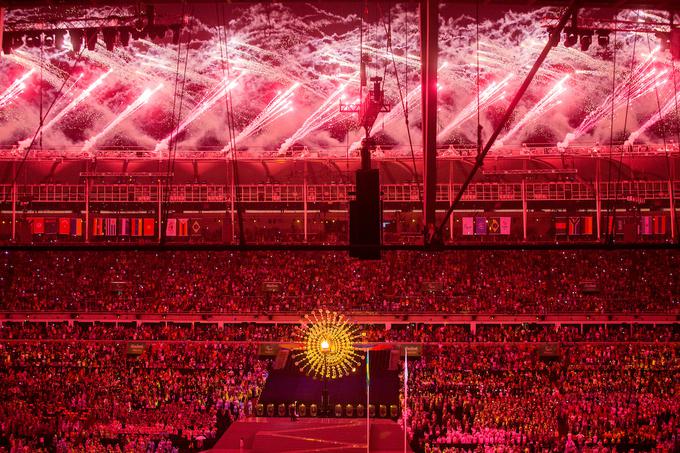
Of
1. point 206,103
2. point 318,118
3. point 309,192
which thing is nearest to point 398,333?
point 309,192

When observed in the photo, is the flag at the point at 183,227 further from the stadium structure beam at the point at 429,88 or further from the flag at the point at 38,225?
the stadium structure beam at the point at 429,88

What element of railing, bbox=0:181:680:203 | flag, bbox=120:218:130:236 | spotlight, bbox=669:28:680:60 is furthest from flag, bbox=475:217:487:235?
spotlight, bbox=669:28:680:60

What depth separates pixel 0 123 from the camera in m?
31.5

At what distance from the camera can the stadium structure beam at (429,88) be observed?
32.0 feet

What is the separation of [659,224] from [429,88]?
73.3 ft

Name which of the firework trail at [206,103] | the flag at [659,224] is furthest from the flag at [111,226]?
the flag at [659,224]

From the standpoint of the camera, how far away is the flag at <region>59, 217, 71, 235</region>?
3000 centimetres

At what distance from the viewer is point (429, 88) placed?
33.4 feet

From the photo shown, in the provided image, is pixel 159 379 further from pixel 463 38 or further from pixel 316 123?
pixel 463 38

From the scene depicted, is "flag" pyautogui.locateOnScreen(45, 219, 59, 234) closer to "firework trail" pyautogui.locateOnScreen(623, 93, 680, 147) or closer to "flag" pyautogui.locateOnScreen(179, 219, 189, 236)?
"flag" pyautogui.locateOnScreen(179, 219, 189, 236)

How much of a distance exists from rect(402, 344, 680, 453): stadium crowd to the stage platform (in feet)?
3.20

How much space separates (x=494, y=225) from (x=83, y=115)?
57.3 feet

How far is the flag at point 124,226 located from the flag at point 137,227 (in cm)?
20

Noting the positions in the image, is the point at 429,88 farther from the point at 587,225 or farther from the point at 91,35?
the point at 587,225
